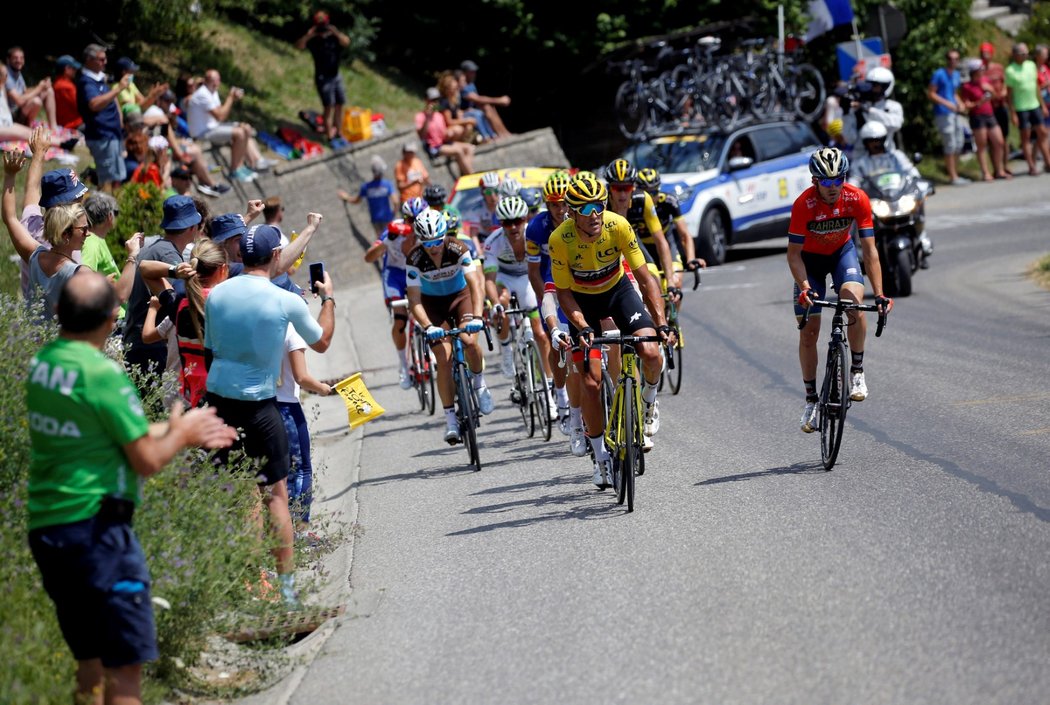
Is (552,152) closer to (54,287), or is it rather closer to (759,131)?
(759,131)

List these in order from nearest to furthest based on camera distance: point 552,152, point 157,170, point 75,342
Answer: point 75,342 → point 157,170 → point 552,152

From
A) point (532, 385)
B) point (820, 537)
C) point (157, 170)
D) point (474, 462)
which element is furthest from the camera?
point (157, 170)

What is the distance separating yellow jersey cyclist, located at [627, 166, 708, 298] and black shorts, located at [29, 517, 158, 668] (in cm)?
802

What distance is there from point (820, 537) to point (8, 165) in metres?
5.61

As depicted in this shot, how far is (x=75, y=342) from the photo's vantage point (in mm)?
5281

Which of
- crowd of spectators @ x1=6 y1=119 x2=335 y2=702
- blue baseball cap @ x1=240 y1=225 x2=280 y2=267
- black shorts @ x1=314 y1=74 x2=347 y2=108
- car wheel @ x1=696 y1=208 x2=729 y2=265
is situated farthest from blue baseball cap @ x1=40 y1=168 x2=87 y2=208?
black shorts @ x1=314 y1=74 x2=347 y2=108

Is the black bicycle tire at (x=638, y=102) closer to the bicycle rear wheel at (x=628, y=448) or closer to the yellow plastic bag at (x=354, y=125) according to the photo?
the yellow plastic bag at (x=354, y=125)

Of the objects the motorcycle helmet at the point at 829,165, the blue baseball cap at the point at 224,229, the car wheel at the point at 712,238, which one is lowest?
the car wheel at the point at 712,238

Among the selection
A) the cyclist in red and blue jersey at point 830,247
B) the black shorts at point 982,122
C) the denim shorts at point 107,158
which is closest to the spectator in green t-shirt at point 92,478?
the cyclist in red and blue jersey at point 830,247

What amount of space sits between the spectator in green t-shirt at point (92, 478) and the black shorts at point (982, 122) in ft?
84.4

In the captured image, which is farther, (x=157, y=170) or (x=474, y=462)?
(x=157, y=170)

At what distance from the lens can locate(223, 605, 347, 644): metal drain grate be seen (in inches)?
278

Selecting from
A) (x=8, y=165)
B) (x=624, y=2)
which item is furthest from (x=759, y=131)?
(x=8, y=165)

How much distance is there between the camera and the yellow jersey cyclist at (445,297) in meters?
11.5
